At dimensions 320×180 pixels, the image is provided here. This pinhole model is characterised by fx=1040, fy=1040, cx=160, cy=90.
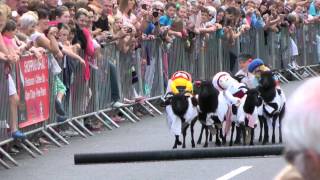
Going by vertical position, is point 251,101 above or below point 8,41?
below

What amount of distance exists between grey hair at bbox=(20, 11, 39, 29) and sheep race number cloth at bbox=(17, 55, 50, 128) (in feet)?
1.50

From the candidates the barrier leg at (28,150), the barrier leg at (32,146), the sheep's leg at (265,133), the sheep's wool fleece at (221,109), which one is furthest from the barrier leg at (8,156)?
the sheep's leg at (265,133)

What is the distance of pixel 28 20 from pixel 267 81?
318 centimetres

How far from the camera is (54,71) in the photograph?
554 inches

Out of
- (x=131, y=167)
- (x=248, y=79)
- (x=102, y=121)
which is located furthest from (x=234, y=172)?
(x=102, y=121)

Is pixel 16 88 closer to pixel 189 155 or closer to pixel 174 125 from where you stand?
pixel 174 125

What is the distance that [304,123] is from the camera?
224 cm

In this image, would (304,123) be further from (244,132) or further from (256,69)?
(256,69)

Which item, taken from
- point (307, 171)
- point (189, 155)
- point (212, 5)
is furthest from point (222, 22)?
point (307, 171)

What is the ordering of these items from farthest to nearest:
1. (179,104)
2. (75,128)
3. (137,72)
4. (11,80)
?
(137,72) < (75,128) < (179,104) < (11,80)

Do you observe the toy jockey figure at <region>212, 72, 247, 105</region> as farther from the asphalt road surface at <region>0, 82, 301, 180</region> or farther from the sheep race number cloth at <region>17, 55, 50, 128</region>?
the sheep race number cloth at <region>17, 55, 50, 128</region>

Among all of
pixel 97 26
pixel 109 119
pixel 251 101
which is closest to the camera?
pixel 251 101

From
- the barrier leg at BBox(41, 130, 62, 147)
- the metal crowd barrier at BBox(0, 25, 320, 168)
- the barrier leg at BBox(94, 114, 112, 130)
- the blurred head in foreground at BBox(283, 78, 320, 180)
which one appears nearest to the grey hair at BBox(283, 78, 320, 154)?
the blurred head in foreground at BBox(283, 78, 320, 180)

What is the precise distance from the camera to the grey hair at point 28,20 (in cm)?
1342
